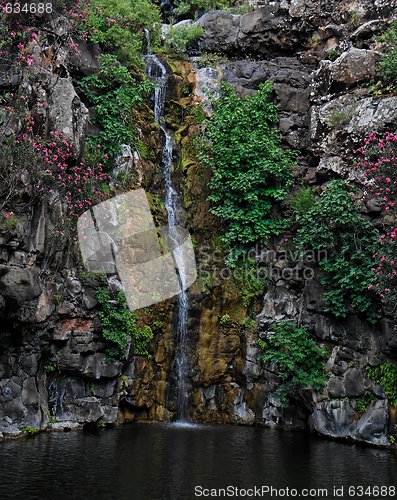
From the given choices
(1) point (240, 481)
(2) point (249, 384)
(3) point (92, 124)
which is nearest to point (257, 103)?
(3) point (92, 124)

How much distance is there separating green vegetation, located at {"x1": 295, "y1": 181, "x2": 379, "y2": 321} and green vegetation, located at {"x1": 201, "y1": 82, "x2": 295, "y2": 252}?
9.02ft

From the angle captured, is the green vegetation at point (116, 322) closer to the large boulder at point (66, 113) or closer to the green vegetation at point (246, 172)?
the large boulder at point (66, 113)

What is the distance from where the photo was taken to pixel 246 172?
19.4 meters

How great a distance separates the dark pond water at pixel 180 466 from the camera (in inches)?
353

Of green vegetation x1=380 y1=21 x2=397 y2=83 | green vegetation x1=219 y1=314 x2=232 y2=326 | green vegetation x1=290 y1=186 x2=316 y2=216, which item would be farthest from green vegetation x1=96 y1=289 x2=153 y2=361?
green vegetation x1=380 y1=21 x2=397 y2=83

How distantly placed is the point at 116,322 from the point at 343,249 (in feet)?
23.3

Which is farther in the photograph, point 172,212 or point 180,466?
point 172,212

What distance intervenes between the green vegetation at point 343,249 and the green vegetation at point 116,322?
6.02m

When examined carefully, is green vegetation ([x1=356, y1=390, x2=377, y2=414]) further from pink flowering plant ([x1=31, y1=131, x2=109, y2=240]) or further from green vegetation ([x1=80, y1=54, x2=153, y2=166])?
green vegetation ([x1=80, y1=54, x2=153, y2=166])

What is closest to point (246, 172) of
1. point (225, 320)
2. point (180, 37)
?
point (225, 320)

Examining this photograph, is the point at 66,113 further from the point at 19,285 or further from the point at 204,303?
the point at 204,303

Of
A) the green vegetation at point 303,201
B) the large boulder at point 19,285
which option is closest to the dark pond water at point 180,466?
the large boulder at point 19,285

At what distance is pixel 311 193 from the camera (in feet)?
59.9

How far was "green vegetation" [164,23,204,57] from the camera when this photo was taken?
23531 mm
